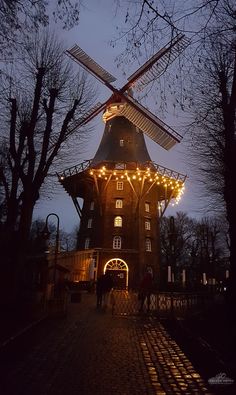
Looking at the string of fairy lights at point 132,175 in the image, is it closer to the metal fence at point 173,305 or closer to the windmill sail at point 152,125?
the windmill sail at point 152,125

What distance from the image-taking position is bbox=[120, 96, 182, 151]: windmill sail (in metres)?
38.4

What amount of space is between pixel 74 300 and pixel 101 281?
4.02 meters

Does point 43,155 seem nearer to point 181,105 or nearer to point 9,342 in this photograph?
point 9,342

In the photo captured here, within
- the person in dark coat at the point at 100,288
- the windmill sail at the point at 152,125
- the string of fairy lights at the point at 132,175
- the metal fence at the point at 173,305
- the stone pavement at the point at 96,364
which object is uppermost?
the windmill sail at the point at 152,125

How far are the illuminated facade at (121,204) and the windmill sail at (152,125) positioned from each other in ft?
10.9

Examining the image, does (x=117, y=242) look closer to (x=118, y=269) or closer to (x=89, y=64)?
(x=118, y=269)

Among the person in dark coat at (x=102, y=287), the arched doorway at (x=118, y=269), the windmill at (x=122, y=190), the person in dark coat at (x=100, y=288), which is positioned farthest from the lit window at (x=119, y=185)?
the person in dark coat at (x=100, y=288)

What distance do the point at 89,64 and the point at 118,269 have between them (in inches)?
785

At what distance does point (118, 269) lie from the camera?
39125 millimetres

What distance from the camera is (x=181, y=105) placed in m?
7.32

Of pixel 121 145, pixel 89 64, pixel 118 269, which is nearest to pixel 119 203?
pixel 118 269

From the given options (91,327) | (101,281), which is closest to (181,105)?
(91,327)

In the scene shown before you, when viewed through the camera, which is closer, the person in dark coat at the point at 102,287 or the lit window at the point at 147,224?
the person in dark coat at the point at 102,287

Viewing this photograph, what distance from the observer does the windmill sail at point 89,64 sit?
128ft
